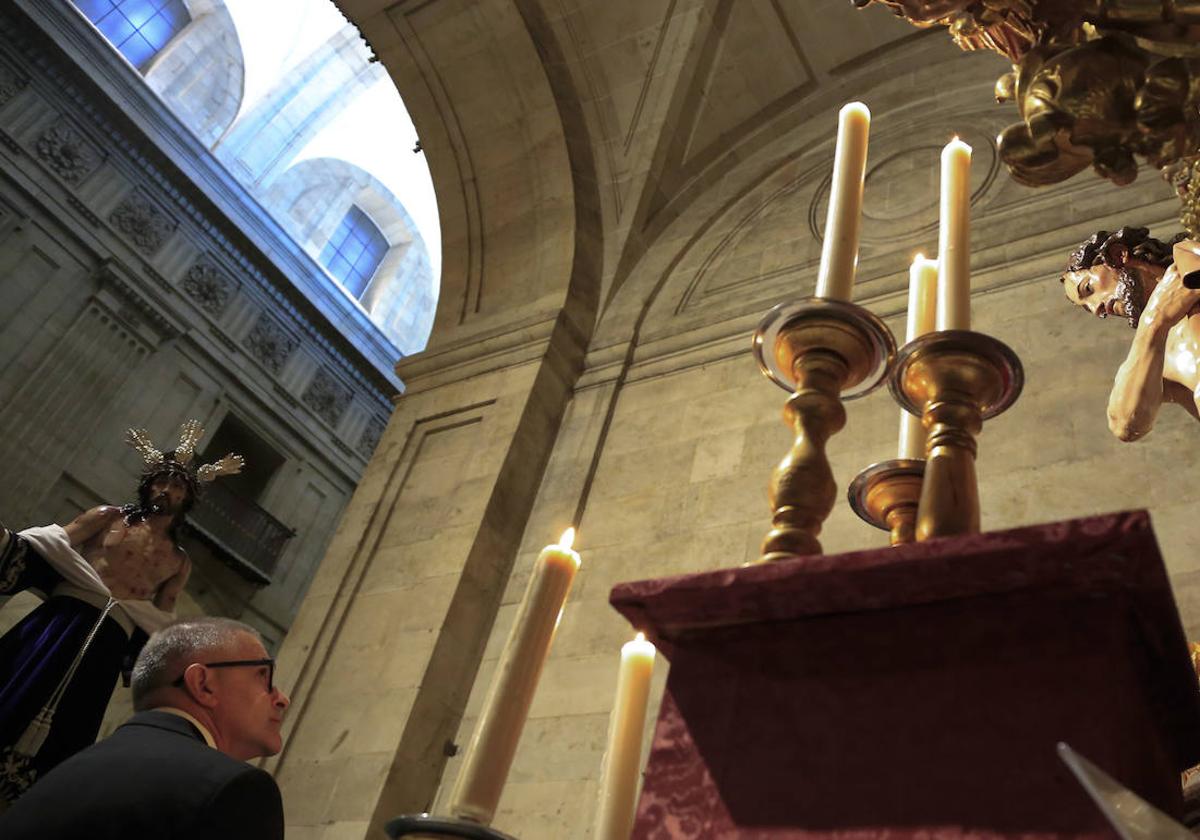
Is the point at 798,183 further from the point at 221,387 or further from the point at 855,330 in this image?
the point at 221,387

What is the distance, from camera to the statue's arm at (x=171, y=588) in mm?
4645

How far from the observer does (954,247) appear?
144 cm

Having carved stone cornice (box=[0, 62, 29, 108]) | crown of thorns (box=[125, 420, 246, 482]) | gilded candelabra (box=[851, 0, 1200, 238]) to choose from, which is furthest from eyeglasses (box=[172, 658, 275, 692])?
carved stone cornice (box=[0, 62, 29, 108])

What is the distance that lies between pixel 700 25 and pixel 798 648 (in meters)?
6.88

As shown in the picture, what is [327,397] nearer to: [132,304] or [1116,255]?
[132,304]

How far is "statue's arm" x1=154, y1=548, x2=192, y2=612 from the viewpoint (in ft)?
15.2

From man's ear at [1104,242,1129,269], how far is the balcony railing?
1264 centimetres

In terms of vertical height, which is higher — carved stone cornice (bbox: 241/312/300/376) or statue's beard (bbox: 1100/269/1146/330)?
carved stone cornice (bbox: 241/312/300/376)

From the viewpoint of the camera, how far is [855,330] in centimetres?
125

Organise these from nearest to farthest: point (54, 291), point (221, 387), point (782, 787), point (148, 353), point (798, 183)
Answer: point (782, 787) → point (798, 183) → point (54, 291) → point (148, 353) → point (221, 387)

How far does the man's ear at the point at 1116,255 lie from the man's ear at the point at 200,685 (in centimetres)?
247

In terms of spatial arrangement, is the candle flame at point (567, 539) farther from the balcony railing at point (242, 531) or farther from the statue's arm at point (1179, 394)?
the balcony railing at point (242, 531)

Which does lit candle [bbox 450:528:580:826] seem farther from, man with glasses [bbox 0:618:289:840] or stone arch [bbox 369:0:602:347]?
stone arch [bbox 369:0:602:347]

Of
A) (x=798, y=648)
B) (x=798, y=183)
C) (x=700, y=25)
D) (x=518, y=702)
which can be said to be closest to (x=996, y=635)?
(x=798, y=648)
